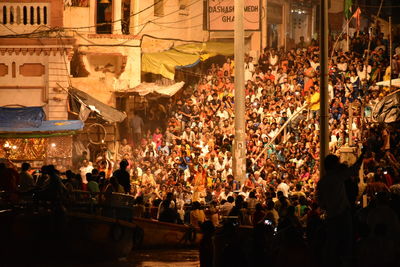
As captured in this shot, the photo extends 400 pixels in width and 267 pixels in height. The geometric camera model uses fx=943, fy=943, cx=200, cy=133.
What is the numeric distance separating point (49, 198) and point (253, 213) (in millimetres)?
5078

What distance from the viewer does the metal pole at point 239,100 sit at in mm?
26359

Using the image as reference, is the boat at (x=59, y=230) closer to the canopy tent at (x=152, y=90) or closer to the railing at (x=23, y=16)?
the railing at (x=23, y=16)

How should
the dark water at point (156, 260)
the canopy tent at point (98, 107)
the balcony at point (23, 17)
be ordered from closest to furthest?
the dark water at point (156, 260) < the balcony at point (23, 17) < the canopy tent at point (98, 107)

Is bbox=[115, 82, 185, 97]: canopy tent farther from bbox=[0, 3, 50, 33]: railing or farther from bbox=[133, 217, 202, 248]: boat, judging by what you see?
bbox=[133, 217, 202, 248]: boat

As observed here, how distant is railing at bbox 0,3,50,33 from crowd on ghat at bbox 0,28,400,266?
5380 mm

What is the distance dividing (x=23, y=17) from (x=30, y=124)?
4.28 m

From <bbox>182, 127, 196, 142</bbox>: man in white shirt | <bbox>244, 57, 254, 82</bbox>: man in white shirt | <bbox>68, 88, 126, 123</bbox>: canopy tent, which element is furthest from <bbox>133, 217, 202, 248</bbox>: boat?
<bbox>244, 57, 254, 82</bbox>: man in white shirt

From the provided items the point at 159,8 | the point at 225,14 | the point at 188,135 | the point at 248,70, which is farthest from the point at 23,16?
the point at 159,8

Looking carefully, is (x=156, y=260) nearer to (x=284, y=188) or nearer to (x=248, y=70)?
(x=284, y=188)

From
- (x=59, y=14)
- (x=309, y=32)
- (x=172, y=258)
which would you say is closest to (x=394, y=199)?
(x=172, y=258)

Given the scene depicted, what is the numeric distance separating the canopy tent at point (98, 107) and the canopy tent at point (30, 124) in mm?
1582

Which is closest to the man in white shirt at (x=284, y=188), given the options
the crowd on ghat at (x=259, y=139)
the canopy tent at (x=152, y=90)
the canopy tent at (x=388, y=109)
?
the crowd on ghat at (x=259, y=139)

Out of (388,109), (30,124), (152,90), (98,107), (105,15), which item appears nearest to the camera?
(388,109)

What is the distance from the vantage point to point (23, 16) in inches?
1325
